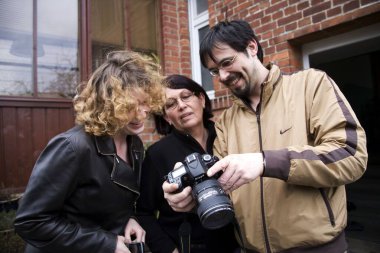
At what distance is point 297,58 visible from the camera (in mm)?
3324

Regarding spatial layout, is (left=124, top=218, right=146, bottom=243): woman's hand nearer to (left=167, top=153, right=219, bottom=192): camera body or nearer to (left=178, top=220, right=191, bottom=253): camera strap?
(left=178, top=220, right=191, bottom=253): camera strap

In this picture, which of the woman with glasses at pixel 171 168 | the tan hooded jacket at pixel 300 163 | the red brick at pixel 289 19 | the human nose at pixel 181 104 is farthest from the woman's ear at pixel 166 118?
the red brick at pixel 289 19

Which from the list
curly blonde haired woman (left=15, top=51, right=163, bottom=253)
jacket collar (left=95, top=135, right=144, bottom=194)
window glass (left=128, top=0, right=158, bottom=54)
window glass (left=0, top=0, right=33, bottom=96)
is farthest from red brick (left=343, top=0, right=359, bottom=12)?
window glass (left=0, top=0, right=33, bottom=96)

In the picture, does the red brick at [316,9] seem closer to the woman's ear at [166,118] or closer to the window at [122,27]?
the woman's ear at [166,118]

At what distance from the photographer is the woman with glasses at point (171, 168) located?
1.91 m

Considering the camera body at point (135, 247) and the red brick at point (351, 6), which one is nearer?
the camera body at point (135, 247)

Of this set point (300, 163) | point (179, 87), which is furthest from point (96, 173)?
point (300, 163)

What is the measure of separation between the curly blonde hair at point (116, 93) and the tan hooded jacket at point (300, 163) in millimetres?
543

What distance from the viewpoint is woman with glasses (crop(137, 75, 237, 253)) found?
6.25 ft

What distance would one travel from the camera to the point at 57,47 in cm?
432

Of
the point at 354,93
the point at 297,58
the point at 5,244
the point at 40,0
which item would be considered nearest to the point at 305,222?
the point at 297,58

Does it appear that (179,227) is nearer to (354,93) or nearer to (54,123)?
(54,123)

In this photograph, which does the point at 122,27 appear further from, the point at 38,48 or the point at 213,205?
the point at 213,205

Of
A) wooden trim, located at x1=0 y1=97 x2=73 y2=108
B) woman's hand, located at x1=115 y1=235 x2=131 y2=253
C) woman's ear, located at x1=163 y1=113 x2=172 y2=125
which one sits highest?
wooden trim, located at x1=0 y1=97 x2=73 y2=108
